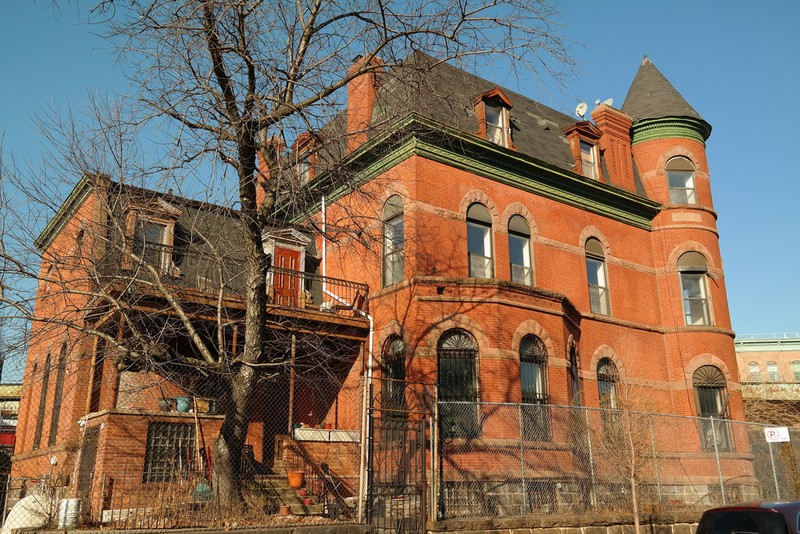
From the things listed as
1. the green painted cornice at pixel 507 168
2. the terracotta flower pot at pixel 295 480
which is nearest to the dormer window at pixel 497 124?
the green painted cornice at pixel 507 168

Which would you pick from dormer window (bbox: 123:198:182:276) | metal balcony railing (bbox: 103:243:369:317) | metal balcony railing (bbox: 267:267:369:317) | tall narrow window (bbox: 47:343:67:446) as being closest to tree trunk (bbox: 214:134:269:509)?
dormer window (bbox: 123:198:182:276)

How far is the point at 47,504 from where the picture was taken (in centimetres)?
1255

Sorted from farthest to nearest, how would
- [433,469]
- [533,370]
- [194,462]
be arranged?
[533,370], [194,462], [433,469]

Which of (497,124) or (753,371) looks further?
(753,371)

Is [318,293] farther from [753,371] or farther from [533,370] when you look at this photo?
[753,371]

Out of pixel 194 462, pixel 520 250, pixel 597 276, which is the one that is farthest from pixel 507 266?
pixel 194 462

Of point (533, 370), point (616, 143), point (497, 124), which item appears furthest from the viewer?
point (616, 143)

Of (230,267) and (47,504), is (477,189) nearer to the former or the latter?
(230,267)

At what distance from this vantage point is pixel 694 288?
79.0 feet

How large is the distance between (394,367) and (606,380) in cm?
727

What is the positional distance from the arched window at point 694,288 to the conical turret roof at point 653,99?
524 centimetres

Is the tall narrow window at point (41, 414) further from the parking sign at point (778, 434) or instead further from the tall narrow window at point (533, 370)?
the parking sign at point (778, 434)

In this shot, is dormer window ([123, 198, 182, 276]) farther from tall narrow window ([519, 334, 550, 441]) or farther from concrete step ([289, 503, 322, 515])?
tall narrow window ([519, 334, 550, 441])

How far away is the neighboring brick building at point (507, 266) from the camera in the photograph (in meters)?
17.4
